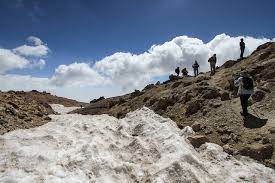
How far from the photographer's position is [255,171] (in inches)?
521

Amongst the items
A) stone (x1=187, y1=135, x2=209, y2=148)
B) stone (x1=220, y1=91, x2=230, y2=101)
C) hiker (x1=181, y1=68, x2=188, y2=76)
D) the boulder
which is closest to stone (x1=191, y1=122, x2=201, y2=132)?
stone (x1=187, y1=135, x2=209, y2=148)

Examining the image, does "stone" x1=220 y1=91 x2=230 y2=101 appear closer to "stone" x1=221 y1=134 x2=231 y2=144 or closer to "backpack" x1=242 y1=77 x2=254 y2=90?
"backpack" x1=242 y1=77 x2=254 y2=90

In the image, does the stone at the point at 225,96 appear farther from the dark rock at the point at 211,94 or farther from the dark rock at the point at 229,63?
the dark rock at the point at 229,63

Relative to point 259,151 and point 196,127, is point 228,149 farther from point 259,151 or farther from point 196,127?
point 196,127

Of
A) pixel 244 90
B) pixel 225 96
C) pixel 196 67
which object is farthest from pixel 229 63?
pixel 244 90

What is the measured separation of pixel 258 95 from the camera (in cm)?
2059

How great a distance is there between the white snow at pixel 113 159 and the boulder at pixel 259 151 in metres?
0.36

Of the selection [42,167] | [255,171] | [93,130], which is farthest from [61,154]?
[255,171]

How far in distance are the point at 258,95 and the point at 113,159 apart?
36.0 feet

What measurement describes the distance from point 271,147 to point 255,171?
5.95ft

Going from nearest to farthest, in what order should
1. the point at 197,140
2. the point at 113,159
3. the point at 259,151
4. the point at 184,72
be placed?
the point at 113,159, the point at 259,151, the point at 197,140, the point at 184,72

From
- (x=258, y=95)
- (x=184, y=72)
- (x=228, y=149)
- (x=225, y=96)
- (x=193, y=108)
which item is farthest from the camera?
(x=184, y=72)

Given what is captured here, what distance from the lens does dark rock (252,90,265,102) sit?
20.5m

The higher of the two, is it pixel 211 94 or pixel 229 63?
pixel 229 63
